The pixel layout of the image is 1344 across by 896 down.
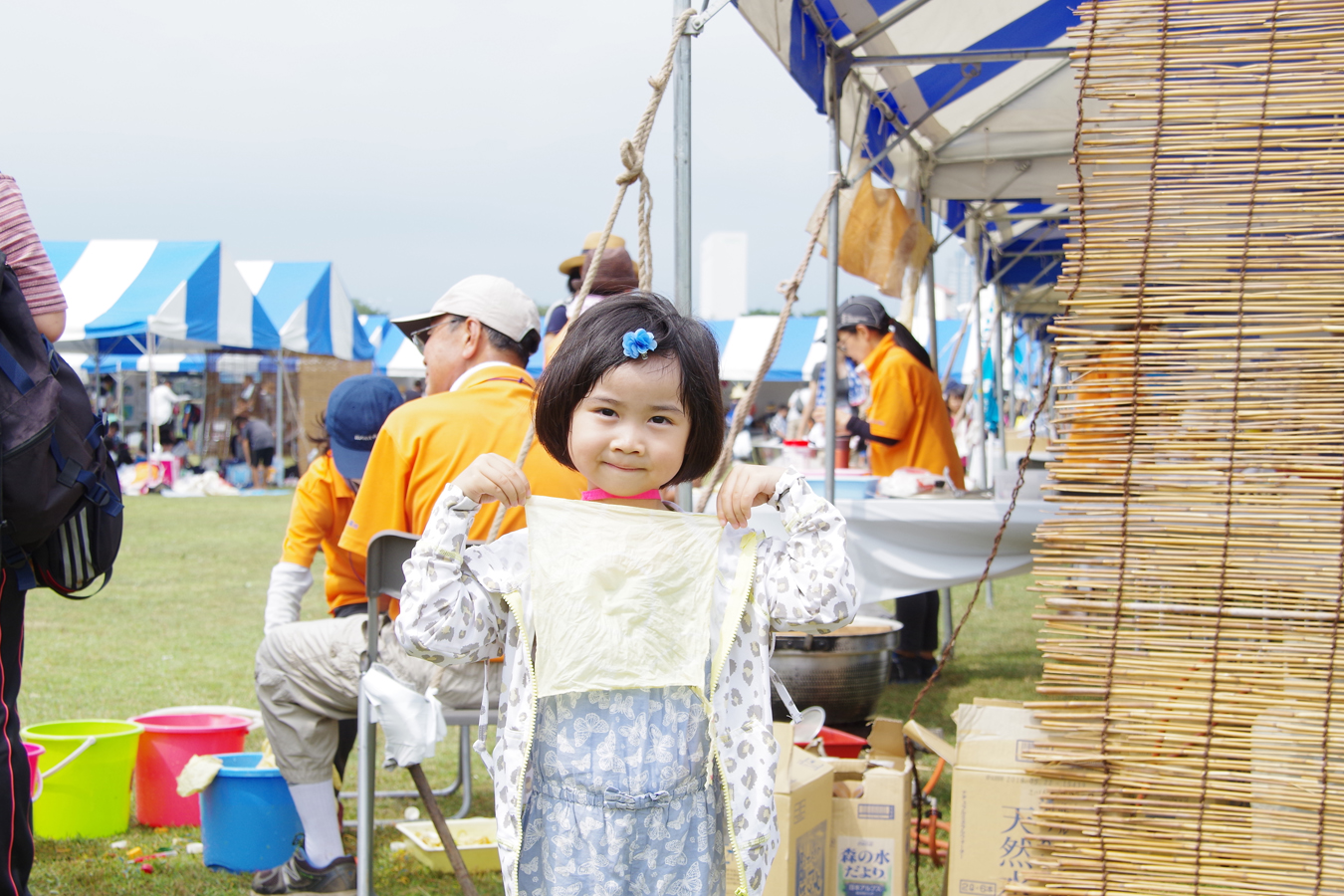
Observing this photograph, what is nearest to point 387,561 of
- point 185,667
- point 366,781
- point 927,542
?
point 366,781

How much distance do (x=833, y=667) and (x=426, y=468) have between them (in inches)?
77.7

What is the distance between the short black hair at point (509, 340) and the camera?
2947 mm

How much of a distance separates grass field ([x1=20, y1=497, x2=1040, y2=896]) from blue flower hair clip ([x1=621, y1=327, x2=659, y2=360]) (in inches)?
79.1

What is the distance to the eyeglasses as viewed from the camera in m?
2.96

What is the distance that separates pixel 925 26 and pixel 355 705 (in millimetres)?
3551

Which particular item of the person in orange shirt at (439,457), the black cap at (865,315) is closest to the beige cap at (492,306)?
the person in orange shirt at (439,457)

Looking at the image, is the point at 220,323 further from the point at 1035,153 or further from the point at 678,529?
the point at 678,529

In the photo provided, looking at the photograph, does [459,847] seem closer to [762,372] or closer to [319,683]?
[319,683]

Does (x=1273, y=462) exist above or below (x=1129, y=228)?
below

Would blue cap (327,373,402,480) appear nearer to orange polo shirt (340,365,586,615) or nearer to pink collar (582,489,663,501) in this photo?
orange polo shirt (340,365,586,615)

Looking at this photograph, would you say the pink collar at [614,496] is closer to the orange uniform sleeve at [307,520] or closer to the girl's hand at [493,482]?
the girl's hand at [493,482]

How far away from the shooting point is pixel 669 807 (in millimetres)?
1570

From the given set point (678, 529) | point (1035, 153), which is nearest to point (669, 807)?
point (678, 529)

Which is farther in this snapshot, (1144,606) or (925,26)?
(925,26)
